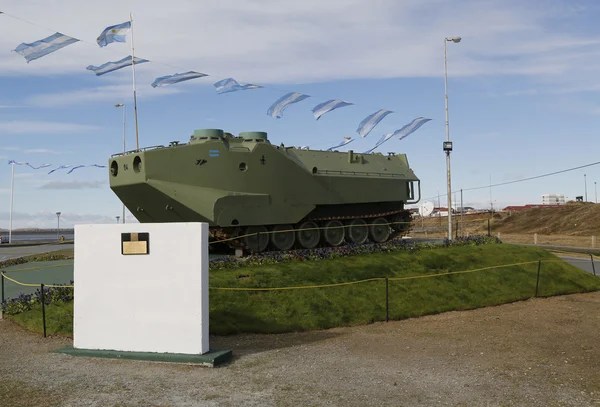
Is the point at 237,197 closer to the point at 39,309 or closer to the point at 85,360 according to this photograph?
the point at 39,309

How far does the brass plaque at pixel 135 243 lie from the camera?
1135cm

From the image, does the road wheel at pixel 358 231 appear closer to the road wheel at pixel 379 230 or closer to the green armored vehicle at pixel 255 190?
the green armored vehicle at pixel 255 190

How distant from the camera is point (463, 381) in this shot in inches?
376

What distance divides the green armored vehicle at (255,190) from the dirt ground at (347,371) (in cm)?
724

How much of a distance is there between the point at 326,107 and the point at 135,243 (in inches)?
582

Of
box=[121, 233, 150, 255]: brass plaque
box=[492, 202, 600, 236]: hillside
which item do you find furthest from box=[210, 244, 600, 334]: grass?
box=[492, 202, 600, 236]: hillside

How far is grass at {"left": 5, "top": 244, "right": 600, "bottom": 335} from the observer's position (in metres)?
14.2

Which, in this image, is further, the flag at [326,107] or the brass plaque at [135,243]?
the flag at [326,107]

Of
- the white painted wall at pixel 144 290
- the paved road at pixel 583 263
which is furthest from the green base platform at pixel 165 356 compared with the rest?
the paved road at pixel 583 263

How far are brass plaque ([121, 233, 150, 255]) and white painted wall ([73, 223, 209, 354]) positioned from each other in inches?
3.0

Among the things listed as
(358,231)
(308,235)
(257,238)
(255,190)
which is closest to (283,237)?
(308,235)

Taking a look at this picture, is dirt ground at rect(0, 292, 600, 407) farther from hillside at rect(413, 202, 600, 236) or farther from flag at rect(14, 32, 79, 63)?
hillside at rect(413, 202, 600, 236)

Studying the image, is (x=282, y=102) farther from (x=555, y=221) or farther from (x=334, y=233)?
(x=555, y=221)

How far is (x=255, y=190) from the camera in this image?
21.5 meters
